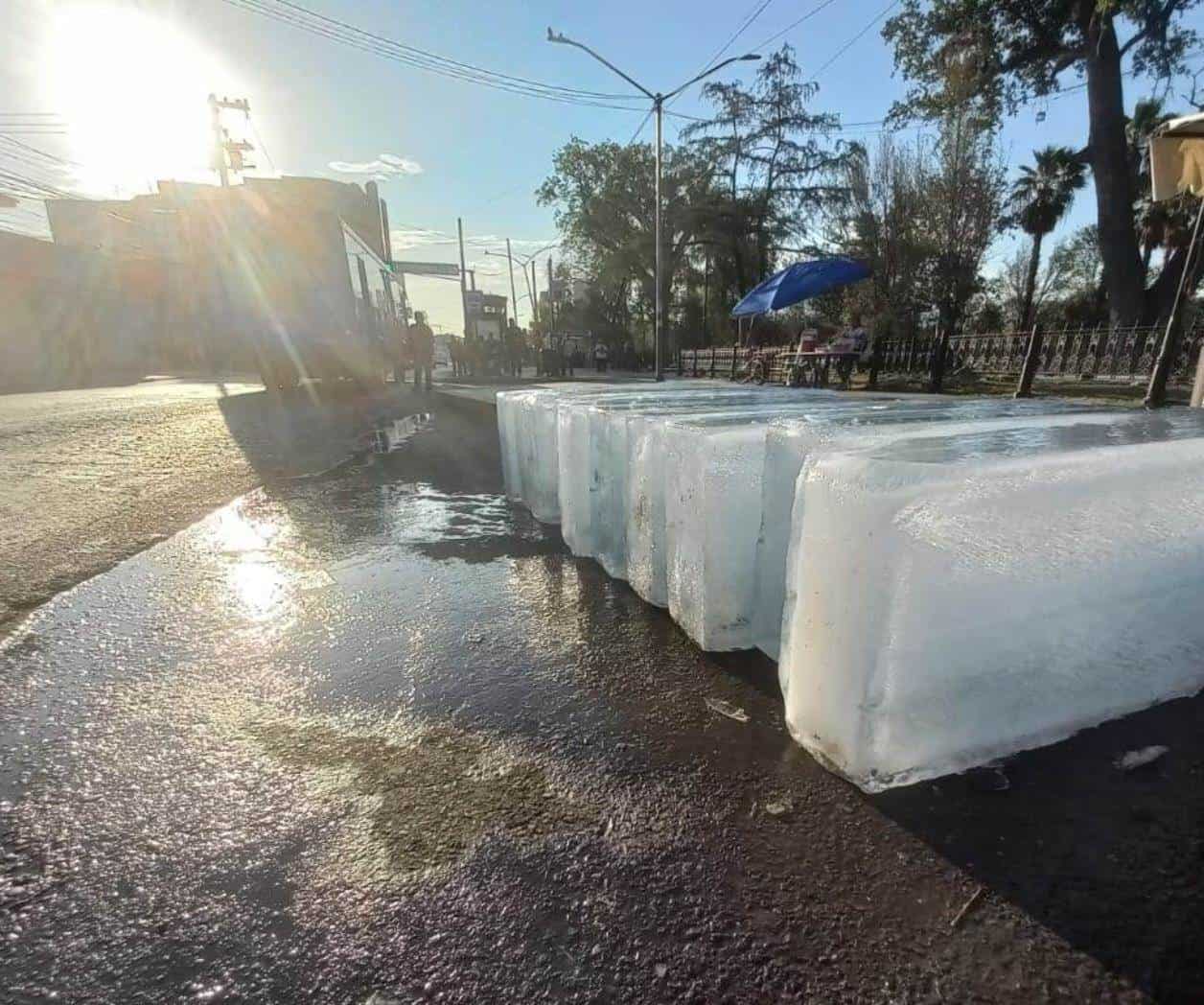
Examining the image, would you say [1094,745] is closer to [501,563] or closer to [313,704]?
[313,704]

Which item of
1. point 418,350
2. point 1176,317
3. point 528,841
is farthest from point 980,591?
point 418,350

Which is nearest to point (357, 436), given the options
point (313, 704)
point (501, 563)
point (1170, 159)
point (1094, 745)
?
point (501, 563)

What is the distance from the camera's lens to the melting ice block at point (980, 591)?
1.32m

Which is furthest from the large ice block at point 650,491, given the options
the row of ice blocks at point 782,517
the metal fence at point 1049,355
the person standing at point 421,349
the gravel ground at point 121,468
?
the person standing at point 421,349

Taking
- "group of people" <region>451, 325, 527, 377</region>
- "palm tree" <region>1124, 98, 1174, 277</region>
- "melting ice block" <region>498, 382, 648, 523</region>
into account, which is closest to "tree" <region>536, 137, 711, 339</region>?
"group of people" <region>451, 325, 527, 377</region>

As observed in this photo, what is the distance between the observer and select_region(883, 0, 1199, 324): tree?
Result: 16391 mm

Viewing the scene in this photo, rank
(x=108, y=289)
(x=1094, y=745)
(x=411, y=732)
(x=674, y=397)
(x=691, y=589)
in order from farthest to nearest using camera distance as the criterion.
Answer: (x=108, y=289)
(x=674, y=397)
(x=691, y=589)
(x=411, y=732)
(x=1094, y=745)

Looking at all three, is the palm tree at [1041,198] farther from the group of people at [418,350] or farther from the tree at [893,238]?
the group of people at [418,350]

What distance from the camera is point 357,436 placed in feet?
26.5

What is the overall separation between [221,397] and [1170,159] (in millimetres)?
15174

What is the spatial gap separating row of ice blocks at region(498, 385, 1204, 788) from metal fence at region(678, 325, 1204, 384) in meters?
11.3

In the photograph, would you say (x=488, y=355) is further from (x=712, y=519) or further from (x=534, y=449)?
(x=712, y=519)

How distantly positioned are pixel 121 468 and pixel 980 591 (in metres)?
6.77

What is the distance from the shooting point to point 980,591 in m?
1.46
